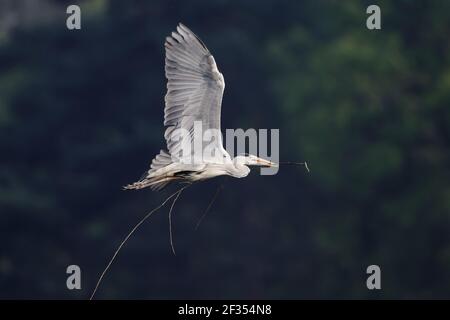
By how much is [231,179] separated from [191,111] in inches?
698

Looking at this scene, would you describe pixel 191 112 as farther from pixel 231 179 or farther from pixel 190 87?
pixel 231 179

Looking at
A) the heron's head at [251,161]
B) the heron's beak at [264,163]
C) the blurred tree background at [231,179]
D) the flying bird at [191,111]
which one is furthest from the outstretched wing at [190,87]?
the blurred tree background at [231,179]

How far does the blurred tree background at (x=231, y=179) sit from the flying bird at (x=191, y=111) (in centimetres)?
1707

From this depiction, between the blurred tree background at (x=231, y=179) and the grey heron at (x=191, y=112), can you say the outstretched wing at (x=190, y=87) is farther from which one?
the blurred tree background at (x=231, y=179)

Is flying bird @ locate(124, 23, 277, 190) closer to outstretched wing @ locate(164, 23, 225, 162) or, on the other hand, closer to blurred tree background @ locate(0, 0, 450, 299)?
outstretched wing @ locate(164, 23, 225, 162)

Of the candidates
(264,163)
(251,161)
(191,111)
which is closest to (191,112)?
(191,111)

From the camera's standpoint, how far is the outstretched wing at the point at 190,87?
46.1 ft

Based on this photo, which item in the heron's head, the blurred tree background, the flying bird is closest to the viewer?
the flying bird

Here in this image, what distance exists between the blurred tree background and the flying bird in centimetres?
1707

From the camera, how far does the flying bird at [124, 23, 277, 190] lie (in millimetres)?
14000

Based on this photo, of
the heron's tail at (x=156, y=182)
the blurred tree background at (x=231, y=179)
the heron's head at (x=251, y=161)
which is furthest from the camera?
the blurred tree background at (x=231, y=179)

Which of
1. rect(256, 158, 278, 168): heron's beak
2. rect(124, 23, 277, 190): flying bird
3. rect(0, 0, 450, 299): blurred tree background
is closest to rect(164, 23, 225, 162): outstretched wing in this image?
rect(124, 23, 277, 190): flying bird

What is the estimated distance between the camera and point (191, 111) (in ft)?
46.5

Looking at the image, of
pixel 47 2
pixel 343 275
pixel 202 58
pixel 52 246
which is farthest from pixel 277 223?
pixel 202 58
